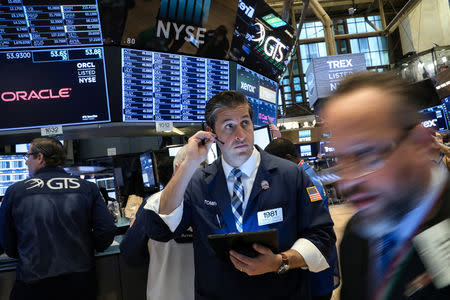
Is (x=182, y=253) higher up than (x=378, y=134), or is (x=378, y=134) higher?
(x=378, y=134)

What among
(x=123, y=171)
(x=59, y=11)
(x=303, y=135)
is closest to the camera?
(x=59, y=11)

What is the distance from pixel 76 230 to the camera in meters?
2.35

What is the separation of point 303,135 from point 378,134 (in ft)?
39.6

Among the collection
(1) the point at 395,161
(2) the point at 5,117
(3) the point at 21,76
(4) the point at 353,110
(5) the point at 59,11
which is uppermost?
(5) the point at 59,11

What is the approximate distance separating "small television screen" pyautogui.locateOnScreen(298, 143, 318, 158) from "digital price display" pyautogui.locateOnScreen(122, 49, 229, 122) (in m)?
8.17

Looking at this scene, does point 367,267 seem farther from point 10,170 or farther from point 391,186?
point 10,170

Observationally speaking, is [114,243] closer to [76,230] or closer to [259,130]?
[76,230]

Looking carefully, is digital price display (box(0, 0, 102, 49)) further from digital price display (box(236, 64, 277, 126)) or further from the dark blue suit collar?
the dark blue suit collar

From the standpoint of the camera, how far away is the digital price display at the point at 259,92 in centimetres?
407

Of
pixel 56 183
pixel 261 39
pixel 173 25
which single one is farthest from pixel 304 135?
pixel 56 183

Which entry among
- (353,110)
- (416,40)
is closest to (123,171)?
(353,110)

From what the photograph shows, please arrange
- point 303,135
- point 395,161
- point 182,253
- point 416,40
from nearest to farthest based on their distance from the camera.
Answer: point 395,161 < point 182,253 < point 303,135 < point 416,40

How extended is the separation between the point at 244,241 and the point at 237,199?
1.17ft

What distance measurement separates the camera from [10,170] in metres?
3.48
